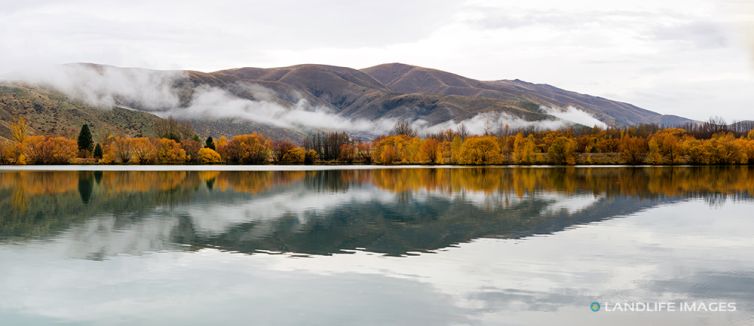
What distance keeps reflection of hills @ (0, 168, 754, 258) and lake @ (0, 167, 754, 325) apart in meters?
0.19

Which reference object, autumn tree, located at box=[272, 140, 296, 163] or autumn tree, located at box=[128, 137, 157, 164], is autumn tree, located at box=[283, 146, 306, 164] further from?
autumn tree, located at box=[128, 137, 157, 164]

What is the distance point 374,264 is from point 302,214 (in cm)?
1582

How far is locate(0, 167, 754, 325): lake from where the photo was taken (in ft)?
51.1

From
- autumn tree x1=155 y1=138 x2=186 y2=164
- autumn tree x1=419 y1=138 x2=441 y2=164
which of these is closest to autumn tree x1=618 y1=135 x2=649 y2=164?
autumn tree x1=419 y1=138 x2=441 y2=164

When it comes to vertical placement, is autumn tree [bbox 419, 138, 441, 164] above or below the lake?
above

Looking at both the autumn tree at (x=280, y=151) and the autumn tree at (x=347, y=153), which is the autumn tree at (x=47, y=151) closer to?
the autumn tree at (x=280, y=151)

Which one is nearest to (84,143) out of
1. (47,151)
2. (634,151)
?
(47,151)

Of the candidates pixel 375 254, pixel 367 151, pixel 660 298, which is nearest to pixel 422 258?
pixel 375 254

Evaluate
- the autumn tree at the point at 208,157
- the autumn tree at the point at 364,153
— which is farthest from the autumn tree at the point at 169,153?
the autumn tree at the point at 364,153

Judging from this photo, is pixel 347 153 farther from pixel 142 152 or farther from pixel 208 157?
pixel 142 152

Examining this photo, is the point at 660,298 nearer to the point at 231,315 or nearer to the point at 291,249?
the point at 231,315

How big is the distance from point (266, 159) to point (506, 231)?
13271 cm

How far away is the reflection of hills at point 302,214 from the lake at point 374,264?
19 cm

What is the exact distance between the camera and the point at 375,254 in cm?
2319
